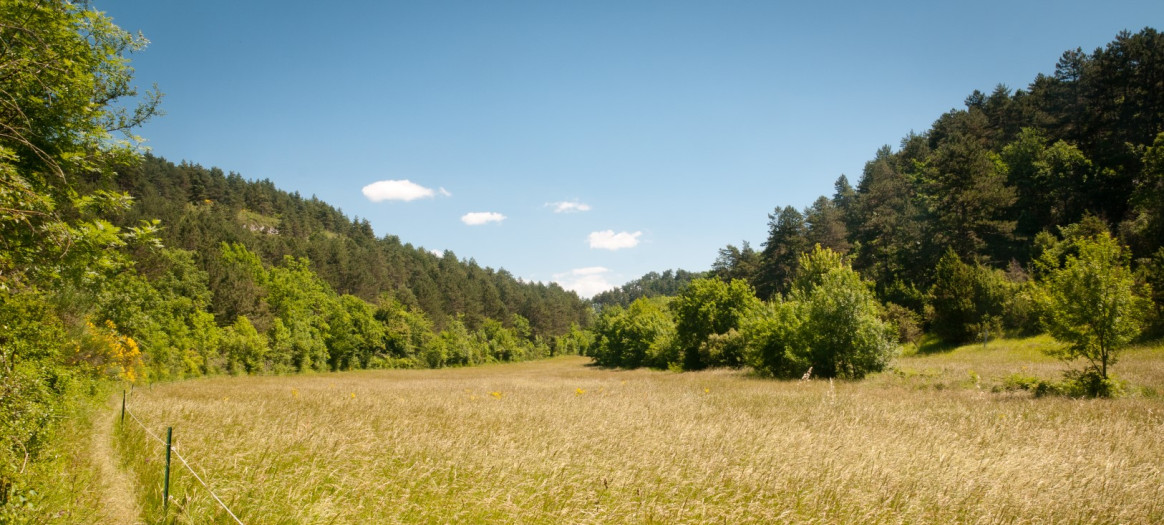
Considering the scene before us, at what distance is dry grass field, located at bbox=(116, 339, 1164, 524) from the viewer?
4.96m

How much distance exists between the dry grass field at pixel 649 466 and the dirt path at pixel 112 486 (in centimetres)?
16

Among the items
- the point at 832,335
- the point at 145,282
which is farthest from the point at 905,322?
the point at 145,282

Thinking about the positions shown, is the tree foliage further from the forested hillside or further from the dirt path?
the dirt path

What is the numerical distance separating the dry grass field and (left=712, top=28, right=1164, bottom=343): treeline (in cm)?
2964

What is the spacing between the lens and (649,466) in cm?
619

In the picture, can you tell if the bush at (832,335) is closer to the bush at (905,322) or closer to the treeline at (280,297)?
the bush at (905,322)

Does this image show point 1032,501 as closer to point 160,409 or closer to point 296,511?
point 296,511

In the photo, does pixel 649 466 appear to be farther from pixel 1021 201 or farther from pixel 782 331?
pixel 1021 201

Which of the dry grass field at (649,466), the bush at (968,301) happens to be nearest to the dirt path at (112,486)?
the dry grass field at (649,466)

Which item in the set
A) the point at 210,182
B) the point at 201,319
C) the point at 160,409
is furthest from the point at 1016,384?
the point at 210,182

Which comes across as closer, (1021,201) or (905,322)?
(905,322)

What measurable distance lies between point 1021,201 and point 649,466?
56789 mm

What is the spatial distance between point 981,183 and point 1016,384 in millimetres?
35899

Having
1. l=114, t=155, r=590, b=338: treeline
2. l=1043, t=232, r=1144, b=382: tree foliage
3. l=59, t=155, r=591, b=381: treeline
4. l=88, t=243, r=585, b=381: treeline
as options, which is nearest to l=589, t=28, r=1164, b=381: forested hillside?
l=1043, t=232, r=1144, b=382: tree foliage
